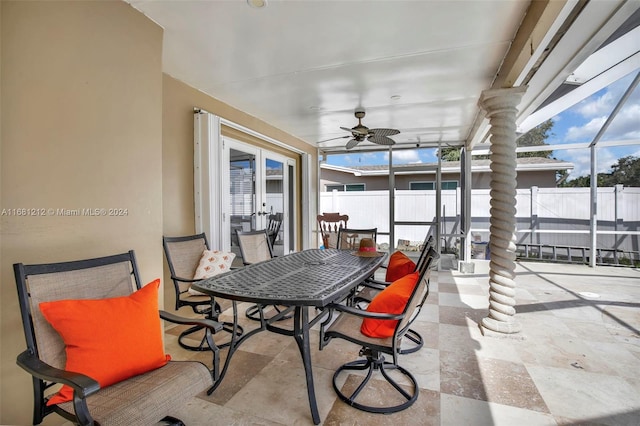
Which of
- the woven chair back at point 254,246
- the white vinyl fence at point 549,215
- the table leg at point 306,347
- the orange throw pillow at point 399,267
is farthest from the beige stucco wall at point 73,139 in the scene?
the white vinyl fence at point 549,215

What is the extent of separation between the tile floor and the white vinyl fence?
2.91m

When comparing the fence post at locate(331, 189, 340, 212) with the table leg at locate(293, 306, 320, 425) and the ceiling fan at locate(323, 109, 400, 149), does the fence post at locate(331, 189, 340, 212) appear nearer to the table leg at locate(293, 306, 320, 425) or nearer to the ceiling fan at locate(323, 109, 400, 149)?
the ceiling fan at locate(323, 109, 400, 149)

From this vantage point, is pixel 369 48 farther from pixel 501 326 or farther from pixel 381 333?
pixel 501 326

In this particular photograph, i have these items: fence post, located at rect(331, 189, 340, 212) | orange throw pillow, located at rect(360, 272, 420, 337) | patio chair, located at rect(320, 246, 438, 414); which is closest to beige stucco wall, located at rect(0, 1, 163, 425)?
patio chair, located at rect(320, 246, 438, 414)

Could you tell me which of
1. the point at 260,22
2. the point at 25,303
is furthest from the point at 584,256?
the point at 25,303

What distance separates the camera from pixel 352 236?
13.1 feet

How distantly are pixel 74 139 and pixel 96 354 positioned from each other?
1259mm

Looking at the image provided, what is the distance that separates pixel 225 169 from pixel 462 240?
15.8ft

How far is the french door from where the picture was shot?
13.9 ft

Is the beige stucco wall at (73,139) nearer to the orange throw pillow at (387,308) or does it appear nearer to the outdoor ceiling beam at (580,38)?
the orange throw pillow at (387,308)

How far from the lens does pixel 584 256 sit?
612 centimetres

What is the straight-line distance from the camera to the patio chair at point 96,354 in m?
1.21

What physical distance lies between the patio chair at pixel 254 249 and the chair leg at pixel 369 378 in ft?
3.82

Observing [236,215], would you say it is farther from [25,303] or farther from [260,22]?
[25,303]
